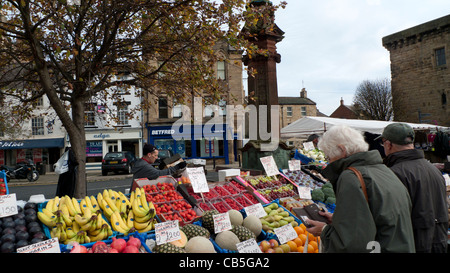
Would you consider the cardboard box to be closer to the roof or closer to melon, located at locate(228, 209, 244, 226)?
melon, located at locate(228, 209, 244, 226)

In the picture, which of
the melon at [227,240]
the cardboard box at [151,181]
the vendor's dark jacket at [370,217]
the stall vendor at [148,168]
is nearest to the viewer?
the vendor's dark jacket at [370,217]

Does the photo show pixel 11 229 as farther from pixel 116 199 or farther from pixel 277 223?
pixel 277 223

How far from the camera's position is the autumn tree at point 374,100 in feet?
95.5

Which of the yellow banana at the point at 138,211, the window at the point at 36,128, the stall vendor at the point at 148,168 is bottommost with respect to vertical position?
the yellow banana at the point at 138,211

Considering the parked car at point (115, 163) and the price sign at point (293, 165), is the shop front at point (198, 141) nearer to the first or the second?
the parked car at point (115, 163)

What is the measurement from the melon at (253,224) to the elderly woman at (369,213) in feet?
5.31

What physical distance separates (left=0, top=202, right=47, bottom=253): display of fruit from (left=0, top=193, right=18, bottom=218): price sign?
0.07 m

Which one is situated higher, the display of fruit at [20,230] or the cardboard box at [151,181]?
the cardboard box at [151,181]

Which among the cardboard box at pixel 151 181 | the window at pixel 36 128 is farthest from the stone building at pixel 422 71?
the window at pixel 36 128

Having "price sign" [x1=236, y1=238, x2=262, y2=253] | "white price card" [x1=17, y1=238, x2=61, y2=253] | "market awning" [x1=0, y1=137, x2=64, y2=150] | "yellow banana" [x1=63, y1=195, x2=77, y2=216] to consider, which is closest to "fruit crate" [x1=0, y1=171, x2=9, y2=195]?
"yellow banana" [x1=63, y1=195, x2=77, y2=216]

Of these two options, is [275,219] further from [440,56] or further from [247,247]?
[440,56]

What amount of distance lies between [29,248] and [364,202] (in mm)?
2510

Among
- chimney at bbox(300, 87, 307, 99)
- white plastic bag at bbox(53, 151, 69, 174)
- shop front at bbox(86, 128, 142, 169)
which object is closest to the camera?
white plastic bag at bbox(53, 151, 69, 174)

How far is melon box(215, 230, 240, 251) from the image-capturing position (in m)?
3.07
